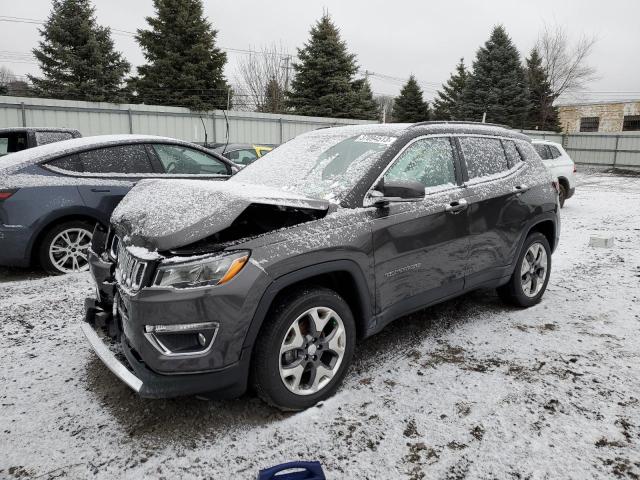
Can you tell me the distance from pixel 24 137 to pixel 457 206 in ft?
24.0

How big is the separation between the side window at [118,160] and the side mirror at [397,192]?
372 centimetres

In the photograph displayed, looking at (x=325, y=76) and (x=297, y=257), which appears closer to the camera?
(x=297, y=257)

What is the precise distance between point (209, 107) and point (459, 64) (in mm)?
28751

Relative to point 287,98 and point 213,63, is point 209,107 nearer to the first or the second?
point 213,63

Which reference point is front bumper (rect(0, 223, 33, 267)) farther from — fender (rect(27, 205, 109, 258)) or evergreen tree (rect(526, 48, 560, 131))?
evergreen tree (rect(526, 48, 560, 131))

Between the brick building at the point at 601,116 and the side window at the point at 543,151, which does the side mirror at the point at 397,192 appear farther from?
the brick building at the point at 601,116

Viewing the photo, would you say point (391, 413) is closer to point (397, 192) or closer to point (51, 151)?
point (397, 192)

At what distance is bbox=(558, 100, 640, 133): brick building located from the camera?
41.7 meters

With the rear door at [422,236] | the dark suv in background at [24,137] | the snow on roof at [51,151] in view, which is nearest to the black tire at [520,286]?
the rear door at [422,236]

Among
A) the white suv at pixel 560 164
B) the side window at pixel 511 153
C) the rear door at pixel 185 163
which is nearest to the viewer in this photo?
the side window at pixel 511 153

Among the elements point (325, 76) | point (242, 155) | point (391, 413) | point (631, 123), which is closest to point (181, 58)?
point (325, 76)

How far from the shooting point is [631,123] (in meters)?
42.1

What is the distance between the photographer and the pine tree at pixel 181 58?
87.6ft

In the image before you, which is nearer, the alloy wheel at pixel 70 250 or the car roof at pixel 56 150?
the car roof at pixel 56 150
